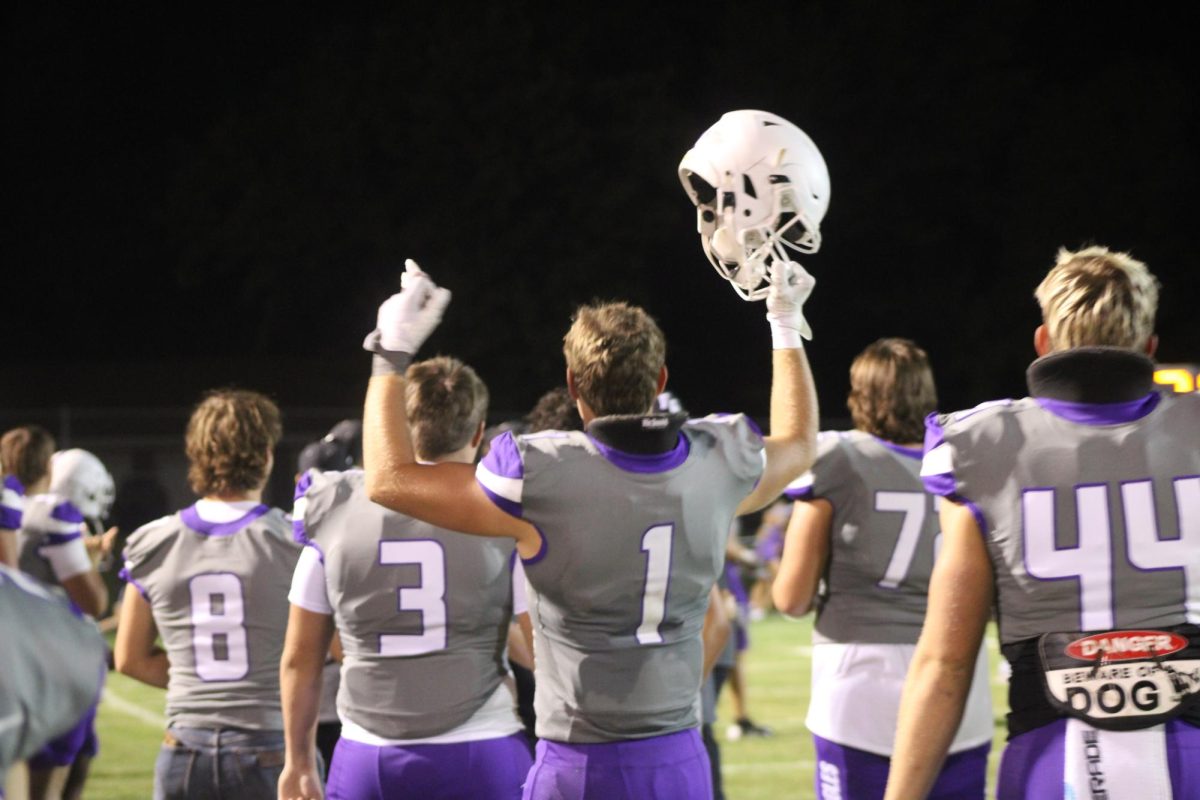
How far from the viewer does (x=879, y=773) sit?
13.6 feet

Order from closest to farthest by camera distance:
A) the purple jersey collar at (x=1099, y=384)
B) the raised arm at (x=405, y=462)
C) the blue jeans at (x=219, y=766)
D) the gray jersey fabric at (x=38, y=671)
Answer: the gray jersey fabric at (x=38, y=671) → the purple jersey collar at (x=1099, y=384) → the raised arm at (x=405, y=462) → the blue jeans at (x=219, y=766)

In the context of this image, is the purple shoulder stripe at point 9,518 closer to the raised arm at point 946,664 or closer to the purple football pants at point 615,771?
the purple football pants at point 615,771

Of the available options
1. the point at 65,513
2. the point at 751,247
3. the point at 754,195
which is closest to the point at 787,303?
the point at 751,247

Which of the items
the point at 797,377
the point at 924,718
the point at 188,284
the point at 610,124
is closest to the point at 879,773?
the point at 797,377

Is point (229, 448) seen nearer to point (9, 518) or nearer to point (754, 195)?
point (9, 518)

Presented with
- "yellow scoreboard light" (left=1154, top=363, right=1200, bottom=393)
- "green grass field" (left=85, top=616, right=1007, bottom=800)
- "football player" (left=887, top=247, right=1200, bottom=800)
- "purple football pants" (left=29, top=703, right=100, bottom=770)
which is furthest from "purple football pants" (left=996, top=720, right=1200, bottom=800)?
"yellow scoreboard light" (left=1154, top=363, right=1200, bottom=393)

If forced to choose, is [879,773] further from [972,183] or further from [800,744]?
[972,183]

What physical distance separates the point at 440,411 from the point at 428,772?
84 cm

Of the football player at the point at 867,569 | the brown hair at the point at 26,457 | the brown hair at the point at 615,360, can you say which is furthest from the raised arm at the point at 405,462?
the brown hair at the point at 26,457

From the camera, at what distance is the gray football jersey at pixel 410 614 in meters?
3.51

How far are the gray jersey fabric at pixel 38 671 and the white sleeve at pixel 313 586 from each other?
6.32 ft

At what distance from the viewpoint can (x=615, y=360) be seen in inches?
122

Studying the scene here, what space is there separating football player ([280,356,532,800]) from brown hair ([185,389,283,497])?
0.54 m

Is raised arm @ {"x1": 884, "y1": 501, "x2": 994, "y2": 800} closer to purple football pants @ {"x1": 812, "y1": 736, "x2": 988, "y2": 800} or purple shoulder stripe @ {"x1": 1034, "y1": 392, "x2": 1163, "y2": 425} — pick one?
purple shoulder stripe @ {"x1": 1034, "y1": 392, "x2": 1163, "y2": 425}
